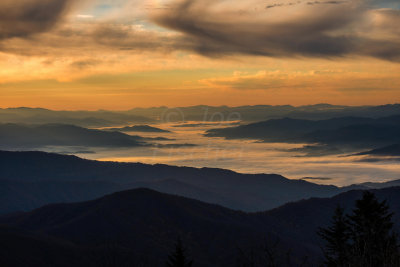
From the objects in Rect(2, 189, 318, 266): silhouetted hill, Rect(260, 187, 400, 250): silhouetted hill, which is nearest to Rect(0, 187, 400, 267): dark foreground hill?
Rect(2, 189, 318, 266): silhouetted hill

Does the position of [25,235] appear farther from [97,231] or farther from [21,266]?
[97,231]

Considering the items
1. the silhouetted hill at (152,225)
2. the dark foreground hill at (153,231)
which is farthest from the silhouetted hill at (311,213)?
the silhouetted hill at (152,225)

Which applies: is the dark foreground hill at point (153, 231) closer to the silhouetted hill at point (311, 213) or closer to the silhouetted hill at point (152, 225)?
the silhouetted hill at point (152, 225)

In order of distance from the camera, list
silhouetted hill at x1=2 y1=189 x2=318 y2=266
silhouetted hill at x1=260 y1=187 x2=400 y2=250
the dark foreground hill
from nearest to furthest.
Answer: the dark foreground hill
silhouetted hill at x1=2 y1=189 x2=318 y2=266
silhouetted hill at x1=260 y1=187 x2=400 y2=250

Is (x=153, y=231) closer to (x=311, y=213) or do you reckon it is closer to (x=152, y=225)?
(x=152, y=225)

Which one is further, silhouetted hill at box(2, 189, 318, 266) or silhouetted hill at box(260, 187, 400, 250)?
silhouetted hill at box(260, 187, 400, 250)

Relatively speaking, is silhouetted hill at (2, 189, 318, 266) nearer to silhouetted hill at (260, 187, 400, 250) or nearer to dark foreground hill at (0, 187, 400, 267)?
dark foreground hill at (0, 187, 400, 267)

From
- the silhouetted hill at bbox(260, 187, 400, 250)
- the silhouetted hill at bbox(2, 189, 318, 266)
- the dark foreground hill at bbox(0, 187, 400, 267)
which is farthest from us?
the silhouetted hill at bbox(260, 187, 400, 250)

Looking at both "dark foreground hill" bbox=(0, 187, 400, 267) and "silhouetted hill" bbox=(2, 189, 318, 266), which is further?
"silhouetted hill" bbox=(2, 189, 318, 266)

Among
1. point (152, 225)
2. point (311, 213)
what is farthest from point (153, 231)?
point (311, 213)
